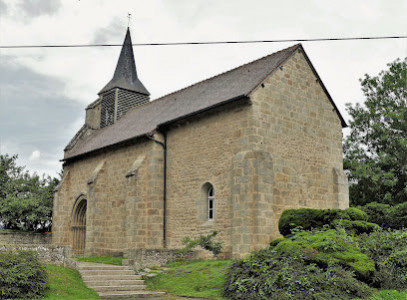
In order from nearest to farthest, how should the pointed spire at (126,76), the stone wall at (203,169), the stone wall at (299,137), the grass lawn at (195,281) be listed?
the grass lawn at (195,281), the stone wall at (203,169), the stone wall at (299,137), the pointed spire at (126,76)

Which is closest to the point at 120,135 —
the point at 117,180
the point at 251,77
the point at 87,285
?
the point at 117,180

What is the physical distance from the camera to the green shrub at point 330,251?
38.3 ft

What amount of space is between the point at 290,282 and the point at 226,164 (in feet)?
26.6

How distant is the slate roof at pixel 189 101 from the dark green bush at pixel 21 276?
31.3 feet

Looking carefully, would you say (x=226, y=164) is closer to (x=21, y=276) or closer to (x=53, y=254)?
(x=53, y=254)

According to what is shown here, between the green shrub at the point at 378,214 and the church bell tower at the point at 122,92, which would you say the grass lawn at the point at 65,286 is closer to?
the green shrub at the point at 378,214

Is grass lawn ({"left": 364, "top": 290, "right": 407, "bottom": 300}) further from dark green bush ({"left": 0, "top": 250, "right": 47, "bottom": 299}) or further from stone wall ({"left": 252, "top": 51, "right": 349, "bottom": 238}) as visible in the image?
dark green bush ({"left": 0, "top": 250, "right": 47, "bottom": 299})

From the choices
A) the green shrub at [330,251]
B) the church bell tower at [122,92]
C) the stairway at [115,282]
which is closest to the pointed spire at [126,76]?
the church bell tower at [122,92]

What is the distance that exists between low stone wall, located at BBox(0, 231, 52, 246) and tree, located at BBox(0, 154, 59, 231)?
1.08 meters

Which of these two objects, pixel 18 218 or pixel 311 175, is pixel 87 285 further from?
pixel 18 218

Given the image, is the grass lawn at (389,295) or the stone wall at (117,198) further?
the stone wall at (117,198)

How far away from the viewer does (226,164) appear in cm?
1844

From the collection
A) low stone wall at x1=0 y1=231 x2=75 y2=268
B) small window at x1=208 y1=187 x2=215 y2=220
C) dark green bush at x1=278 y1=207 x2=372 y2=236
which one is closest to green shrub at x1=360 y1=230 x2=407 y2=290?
dark green bush at x1=278 y1=207 x2=372 y2=236

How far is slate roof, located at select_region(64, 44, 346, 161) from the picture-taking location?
19297 millimetres
